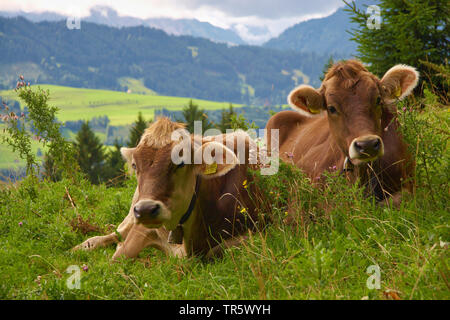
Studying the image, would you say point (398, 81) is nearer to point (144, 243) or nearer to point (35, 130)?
point (144, 243)

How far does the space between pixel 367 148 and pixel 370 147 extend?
3 cm

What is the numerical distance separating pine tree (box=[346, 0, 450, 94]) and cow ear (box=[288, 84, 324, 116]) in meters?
5.32

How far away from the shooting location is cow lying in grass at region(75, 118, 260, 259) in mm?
4559

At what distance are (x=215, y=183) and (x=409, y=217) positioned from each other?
229 cm

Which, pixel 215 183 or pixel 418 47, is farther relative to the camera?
pixel 418 47

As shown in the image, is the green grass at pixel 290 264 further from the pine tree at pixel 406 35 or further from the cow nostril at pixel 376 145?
the pine tree at pixel 406 35

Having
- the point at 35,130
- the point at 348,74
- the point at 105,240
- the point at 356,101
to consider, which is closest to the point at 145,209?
the point at 105,240

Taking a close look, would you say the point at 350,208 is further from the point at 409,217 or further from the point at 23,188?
the point at 23,188

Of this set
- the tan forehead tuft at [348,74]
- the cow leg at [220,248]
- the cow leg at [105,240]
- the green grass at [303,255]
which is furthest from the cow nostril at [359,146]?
the cow leg at [105,240]

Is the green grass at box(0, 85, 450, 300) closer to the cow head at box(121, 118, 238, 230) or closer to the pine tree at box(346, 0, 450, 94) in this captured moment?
the cow head at box(121, 118, 238, 230)

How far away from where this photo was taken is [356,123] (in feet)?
16.4

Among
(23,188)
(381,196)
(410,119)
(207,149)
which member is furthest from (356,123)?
(23,188)

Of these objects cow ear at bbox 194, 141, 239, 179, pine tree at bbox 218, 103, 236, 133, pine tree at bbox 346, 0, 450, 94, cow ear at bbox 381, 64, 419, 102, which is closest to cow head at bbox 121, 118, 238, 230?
cow ear at bbox 194, 141, 239, 179
